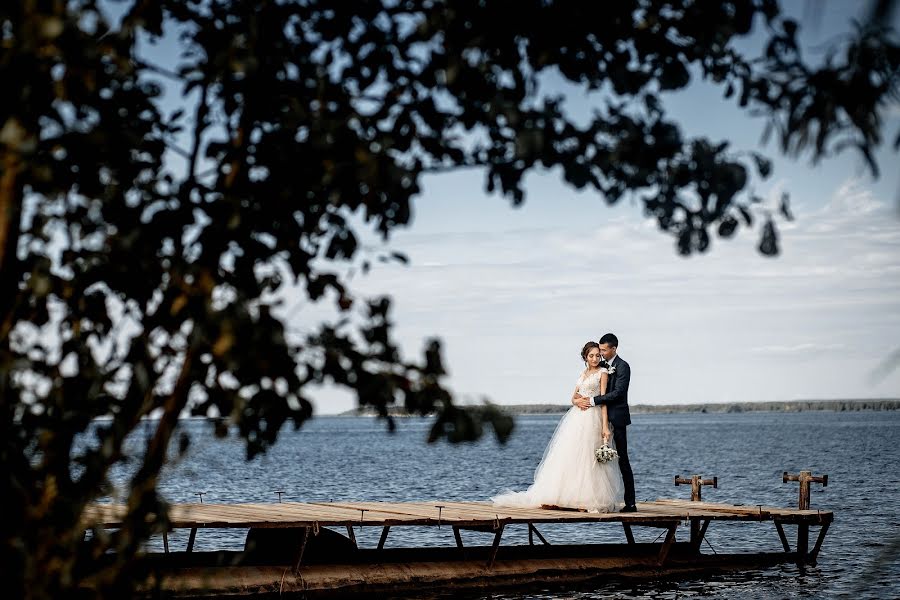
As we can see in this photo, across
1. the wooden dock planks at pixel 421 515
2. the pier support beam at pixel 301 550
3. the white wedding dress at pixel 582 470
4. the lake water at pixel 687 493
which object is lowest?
the lake water at pixel 687 493

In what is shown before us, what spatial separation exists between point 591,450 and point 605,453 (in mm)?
289

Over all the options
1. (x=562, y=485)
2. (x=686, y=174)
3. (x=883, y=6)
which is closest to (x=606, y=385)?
(x=562, y=485)

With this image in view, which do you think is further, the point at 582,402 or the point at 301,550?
the point at 582,402

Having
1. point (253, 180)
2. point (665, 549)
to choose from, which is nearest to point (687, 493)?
point (665, 549)

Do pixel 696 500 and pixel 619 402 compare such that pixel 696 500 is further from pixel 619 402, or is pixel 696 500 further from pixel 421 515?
pixel 421 515

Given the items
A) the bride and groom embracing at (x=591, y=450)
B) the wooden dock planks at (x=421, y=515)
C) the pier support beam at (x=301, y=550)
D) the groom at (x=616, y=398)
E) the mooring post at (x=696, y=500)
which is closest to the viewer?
the wooden dock planks at (x=421, y=515)

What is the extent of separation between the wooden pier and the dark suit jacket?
141 cm

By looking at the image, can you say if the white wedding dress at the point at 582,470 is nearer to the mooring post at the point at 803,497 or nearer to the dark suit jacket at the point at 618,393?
the dark suit jacket at the point at 618,393

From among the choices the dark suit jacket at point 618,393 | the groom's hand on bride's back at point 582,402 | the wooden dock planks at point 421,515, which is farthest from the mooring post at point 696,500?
the groom's hand on bride's back at point 582,402

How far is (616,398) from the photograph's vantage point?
16.0 metres

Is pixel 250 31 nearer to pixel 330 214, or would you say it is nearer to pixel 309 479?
pixel 330 214

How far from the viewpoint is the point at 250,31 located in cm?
455

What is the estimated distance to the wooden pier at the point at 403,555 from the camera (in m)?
14.6

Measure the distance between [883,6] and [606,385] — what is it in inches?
563
